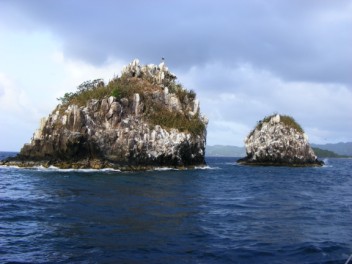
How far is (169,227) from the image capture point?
26.6 metres

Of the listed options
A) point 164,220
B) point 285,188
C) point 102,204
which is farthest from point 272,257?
point 285,188

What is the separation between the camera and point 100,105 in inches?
3595

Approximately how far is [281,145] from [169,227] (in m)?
101

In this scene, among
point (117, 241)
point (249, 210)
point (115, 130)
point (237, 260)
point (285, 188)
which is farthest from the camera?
point (115, 130)

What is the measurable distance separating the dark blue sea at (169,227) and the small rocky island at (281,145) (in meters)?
77.1

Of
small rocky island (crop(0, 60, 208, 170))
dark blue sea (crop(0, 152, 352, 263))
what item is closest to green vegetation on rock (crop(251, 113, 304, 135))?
small rocky island (crop(0, 60, 208, 170))

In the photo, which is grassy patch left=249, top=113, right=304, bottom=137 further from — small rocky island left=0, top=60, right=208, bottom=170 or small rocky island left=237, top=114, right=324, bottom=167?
small rocky island left=0, top=60, right=208, bottom=170

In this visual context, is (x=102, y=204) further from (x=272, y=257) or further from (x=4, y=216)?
(x=272, y=257)

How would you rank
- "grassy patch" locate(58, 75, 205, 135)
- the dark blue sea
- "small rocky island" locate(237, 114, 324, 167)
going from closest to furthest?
1. the dark blue sea
2. "grassy patch" locate(58, 75, 205, 135)
3. "small rocky island" locate(237, 114, 324, 167)

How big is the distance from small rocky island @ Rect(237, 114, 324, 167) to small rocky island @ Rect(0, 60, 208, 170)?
28409mm

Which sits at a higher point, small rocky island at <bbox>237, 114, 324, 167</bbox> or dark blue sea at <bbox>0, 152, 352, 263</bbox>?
small rocky island at <bbox>237, 114, 324, 167</bbox>

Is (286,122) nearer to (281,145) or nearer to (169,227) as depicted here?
(281,145)

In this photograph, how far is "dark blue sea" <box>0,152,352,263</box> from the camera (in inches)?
789

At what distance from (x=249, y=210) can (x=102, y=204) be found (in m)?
12.6
